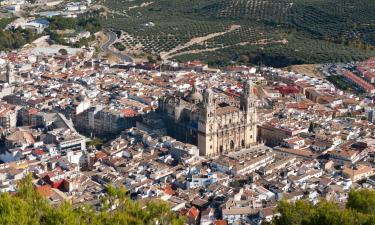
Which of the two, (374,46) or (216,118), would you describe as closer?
(216,118)

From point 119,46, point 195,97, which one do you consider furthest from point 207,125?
point 119,46

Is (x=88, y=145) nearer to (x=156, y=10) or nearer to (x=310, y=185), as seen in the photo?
(x=310, y=185)

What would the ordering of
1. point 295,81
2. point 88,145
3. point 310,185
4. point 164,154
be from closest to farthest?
point 310,185 → point 164,154 → point 88,145 → point 295,81

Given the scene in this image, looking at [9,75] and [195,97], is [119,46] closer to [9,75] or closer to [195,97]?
[9,75]

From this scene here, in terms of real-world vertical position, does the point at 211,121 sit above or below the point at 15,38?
above

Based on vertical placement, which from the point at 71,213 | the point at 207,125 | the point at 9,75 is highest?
Result: the point at 71,213

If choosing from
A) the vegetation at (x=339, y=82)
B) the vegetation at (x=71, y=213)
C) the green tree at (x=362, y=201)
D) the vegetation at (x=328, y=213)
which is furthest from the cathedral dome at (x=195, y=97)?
the vegetation at (x=339, y=82)

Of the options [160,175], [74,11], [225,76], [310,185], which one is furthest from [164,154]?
[74,11]
